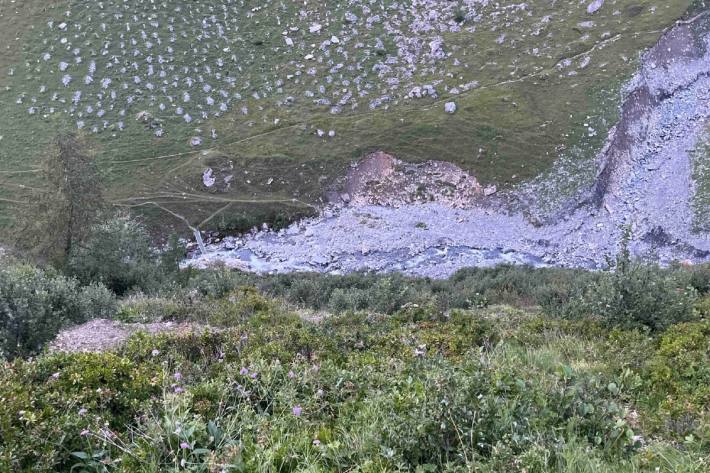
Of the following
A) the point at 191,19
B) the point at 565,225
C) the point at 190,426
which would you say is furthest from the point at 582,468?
the point at 191,19

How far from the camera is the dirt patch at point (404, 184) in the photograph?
3728 centimetres

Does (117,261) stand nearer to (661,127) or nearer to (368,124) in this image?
(368,124)

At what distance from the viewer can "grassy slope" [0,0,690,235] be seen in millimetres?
37956

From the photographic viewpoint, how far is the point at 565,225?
34438 mm

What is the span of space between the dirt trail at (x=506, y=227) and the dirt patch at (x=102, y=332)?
2148cm

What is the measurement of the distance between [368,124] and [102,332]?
1274 inches

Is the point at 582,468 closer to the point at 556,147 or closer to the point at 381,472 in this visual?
the point at 381,472

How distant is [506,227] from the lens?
115 ft

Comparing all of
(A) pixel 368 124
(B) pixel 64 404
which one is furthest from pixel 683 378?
(A) pixel 368 124

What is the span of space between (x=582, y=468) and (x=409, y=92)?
41.7 meters

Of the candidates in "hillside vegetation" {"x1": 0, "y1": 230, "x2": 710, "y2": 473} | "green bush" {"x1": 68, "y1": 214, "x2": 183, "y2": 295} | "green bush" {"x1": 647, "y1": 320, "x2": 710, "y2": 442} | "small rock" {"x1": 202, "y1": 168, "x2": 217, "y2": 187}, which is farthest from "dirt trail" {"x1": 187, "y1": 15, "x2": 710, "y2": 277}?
"hillside vegetation" {"x1": 0, "y1": 230, "x2": 710, "y2": 473}

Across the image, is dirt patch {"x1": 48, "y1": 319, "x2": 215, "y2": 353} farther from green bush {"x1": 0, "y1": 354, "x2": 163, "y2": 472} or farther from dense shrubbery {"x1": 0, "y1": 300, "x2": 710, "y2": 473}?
green bush {"x1": 0, "y1": 354, "x2": 163, "y2": 472}

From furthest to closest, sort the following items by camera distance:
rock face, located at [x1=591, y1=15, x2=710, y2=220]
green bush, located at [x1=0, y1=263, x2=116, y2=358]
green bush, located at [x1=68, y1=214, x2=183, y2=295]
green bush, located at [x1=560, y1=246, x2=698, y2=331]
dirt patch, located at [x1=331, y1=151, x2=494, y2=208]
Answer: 1. dirt patch, located at [x1=331, y1=151, x2=494, y2=208]
2. rock face, located at [x1=591, y1=15, x2=710, y2=220]
3. green bush, located at [x1=68, y1=214, x2=183, y2=295]
4. green bush, located at [x1=560, y1=246, x2=698, y2=331]
5. green bush, located at [x1=0, y1=263, x2=116, y2=358]

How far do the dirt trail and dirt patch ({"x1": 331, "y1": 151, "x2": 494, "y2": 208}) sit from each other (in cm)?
11
